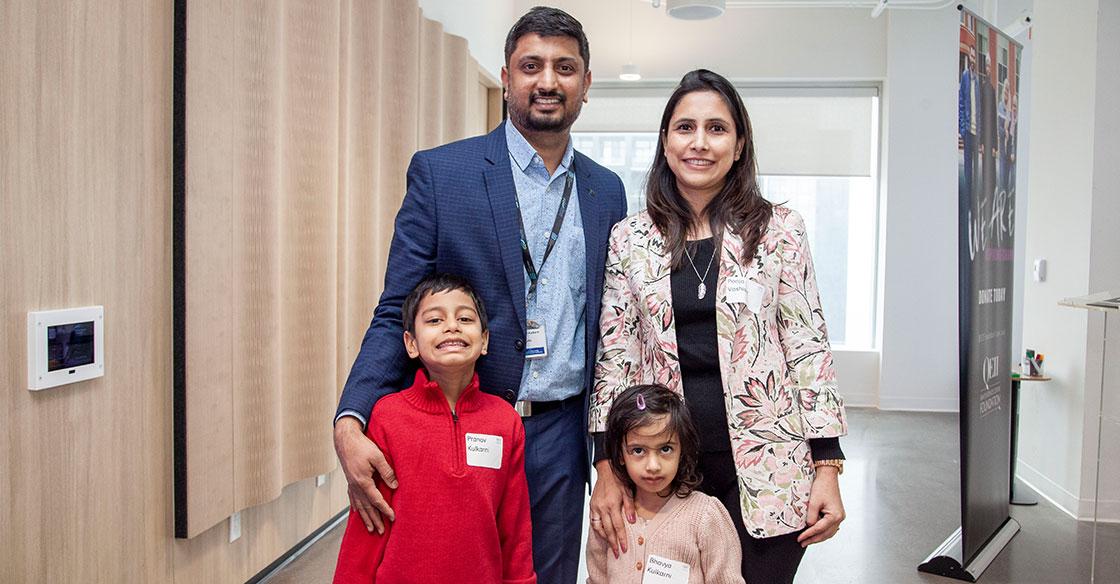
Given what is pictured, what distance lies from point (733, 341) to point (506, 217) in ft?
1.82

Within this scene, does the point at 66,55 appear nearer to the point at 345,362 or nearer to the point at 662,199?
the point at 662,199

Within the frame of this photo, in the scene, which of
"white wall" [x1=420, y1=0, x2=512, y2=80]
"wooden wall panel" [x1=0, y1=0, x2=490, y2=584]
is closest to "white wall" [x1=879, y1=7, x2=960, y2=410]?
"white wall" [x1=420, y1=0, x2=512, y2=80]

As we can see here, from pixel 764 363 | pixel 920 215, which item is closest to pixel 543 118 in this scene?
pixel 764 363

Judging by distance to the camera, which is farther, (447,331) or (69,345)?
(69,345)

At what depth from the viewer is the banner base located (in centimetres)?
365

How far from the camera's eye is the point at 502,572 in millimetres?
1800

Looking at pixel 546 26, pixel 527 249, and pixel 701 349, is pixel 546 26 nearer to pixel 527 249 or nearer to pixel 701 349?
pixel 527 249

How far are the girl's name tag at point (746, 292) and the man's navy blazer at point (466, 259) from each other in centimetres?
31

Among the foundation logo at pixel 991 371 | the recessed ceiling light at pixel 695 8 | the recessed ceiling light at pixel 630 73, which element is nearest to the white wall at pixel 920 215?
the recessed ceiling light at pixel 695 8

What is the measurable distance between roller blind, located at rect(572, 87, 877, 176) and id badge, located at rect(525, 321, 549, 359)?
21.0 feet

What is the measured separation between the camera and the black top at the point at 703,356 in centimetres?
178

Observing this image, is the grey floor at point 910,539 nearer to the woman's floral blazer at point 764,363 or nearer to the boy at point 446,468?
the boy at point 446,468

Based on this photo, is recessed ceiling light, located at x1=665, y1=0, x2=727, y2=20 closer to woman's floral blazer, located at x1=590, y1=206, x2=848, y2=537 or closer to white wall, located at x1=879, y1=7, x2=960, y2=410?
white wall, located at x1=879, y1=7, x2=960, y2=410

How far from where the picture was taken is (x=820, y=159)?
7.89 meters
